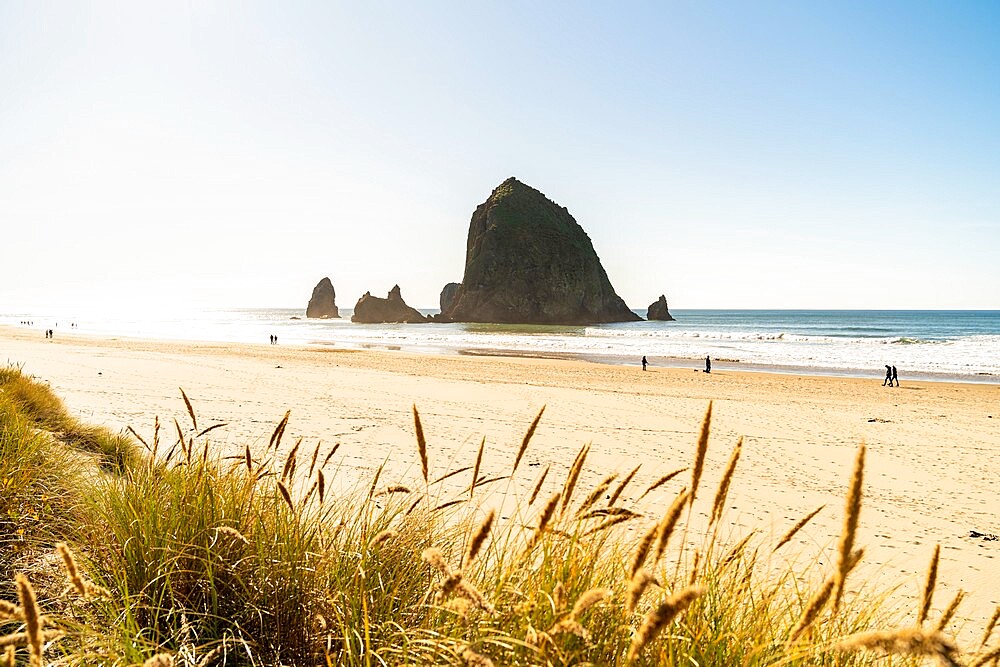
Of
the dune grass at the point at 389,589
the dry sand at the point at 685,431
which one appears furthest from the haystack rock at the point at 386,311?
the dune grass at the point at 389,589

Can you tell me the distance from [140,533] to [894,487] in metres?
8.64

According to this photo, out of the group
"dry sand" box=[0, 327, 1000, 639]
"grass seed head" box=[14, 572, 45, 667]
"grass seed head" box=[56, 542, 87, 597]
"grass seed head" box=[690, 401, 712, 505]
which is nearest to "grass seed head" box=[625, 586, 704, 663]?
"grass seed head" box=[690, 401, 712, 505]

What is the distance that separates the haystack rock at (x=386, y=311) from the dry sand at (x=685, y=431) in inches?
4018

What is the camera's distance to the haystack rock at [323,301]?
164625 millimetres

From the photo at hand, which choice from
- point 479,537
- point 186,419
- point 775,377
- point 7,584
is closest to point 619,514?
point 479,537

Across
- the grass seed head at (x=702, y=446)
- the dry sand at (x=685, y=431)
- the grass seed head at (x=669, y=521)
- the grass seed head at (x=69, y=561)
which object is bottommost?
the dry sand at (x=685, y=431)

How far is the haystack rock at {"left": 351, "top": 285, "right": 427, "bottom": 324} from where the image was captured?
411ft

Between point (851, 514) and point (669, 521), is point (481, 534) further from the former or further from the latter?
point (851, 514)

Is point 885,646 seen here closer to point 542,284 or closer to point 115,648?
point 115,648

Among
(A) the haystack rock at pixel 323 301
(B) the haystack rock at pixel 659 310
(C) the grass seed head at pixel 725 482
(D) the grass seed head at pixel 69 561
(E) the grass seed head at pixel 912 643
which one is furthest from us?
(A) the haystack rock at pixel 323 301

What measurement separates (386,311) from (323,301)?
150ft

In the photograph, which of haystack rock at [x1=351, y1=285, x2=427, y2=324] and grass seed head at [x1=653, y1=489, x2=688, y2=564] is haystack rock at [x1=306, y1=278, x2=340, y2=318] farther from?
grass seed head at [x1=653, y1=489, x2=688, y2=564]

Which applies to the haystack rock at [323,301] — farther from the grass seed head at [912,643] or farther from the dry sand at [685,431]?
the grass seed head at [912,643]

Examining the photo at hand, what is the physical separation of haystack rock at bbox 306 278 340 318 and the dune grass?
166 metres
